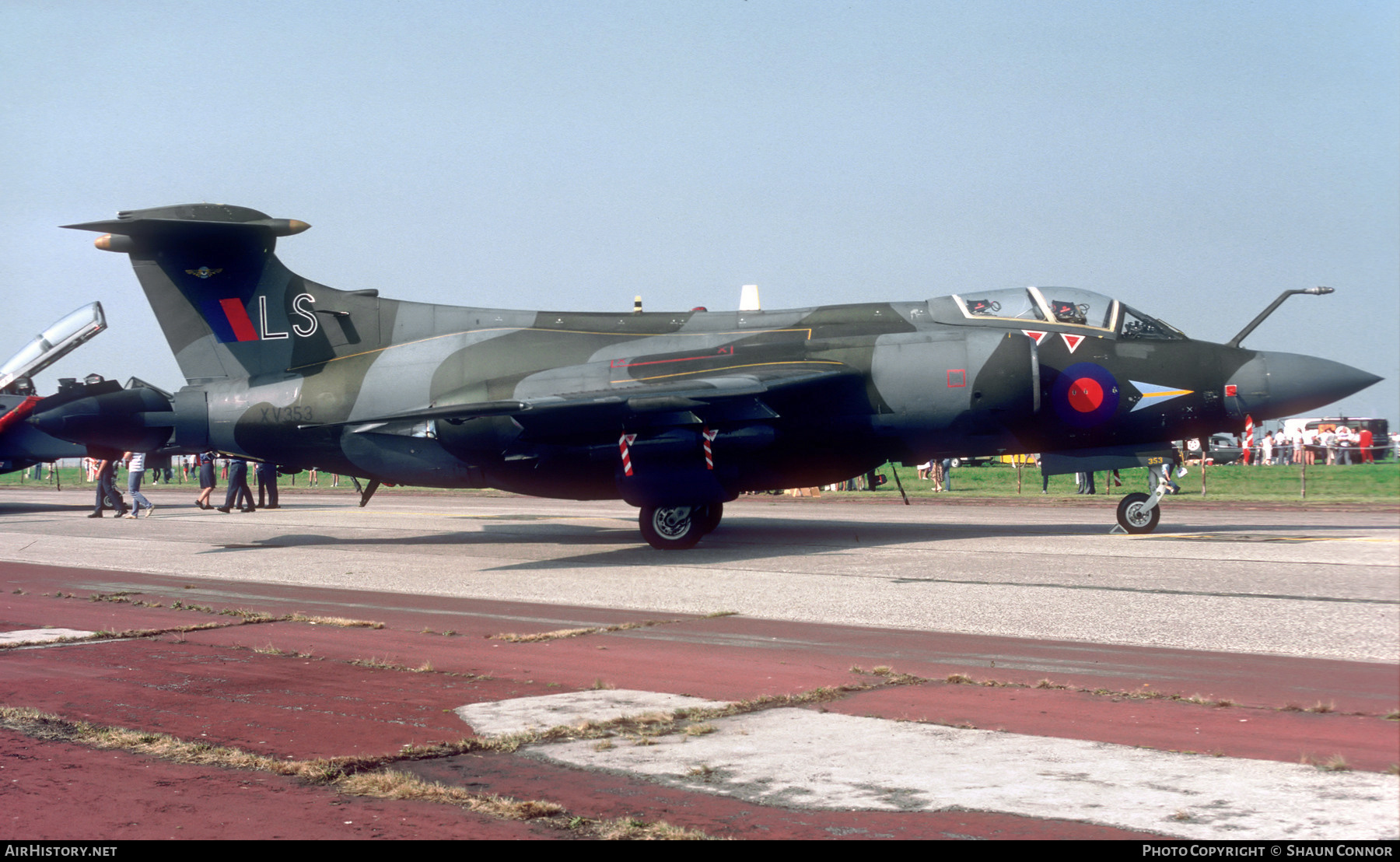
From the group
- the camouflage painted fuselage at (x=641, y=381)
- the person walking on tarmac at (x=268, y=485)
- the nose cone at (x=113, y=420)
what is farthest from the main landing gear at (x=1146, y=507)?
the person walking on tarmac at (x=268, y=485)

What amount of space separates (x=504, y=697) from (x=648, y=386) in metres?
10.2

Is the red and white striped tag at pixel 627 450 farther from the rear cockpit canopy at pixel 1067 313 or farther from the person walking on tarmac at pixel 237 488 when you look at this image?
the person walking on tarmac at pixel 237 488

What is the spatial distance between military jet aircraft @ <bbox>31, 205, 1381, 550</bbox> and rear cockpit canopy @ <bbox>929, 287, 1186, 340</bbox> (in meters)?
0.03

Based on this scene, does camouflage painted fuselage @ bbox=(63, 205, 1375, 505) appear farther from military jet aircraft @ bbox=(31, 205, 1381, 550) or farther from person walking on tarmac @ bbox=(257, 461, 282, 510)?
person walking on tarmac @ bbox=(257, 461, 282, 510)

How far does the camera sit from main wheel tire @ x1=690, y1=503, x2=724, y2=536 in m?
16.3

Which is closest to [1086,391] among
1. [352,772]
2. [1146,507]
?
[1146,507]

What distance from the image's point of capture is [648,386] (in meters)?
16.7

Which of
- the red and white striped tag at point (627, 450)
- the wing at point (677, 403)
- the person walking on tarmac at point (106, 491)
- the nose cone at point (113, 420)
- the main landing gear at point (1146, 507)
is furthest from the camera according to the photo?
the person walking on tarmac at point (106, 491)

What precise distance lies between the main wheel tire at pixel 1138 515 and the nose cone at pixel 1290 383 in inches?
78.3

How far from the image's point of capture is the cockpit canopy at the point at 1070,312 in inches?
644

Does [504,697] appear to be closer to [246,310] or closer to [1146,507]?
[1146,507]
